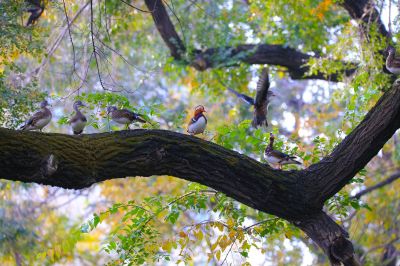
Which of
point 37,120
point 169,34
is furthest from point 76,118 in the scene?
point 169,34

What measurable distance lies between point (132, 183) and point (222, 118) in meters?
2.86

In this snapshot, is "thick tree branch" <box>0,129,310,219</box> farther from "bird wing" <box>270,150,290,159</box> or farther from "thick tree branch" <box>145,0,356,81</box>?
"thick tree branch" <box>145,0,356,81</box>

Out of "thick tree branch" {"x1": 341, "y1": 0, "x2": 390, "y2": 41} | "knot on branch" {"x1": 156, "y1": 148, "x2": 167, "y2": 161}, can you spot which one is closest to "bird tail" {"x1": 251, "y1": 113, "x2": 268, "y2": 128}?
"thick tree branch" {"x1": 341, "y1": 0, "x2": 390, "y2": 41}

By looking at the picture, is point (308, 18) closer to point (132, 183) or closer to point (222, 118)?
point (222, 118)

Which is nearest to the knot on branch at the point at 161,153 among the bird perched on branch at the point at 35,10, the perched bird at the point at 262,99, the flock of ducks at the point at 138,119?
the flock of ducks at the point at 138,119

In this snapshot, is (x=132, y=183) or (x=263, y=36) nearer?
(x=263, y=36)

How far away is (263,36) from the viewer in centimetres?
1398

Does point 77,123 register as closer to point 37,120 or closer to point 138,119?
point 37,120

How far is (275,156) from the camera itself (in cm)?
777

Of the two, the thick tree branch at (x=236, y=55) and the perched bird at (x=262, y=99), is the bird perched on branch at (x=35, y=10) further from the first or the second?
the perched bird at (x=262, y=99)

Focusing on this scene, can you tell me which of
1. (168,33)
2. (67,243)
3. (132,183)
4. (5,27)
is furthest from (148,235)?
(132,183)

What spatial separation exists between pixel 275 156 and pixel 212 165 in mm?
1749

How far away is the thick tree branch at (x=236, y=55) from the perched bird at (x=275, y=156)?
4345 millimetres

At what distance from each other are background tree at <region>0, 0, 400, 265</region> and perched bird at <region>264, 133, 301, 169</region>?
3.4 inches
